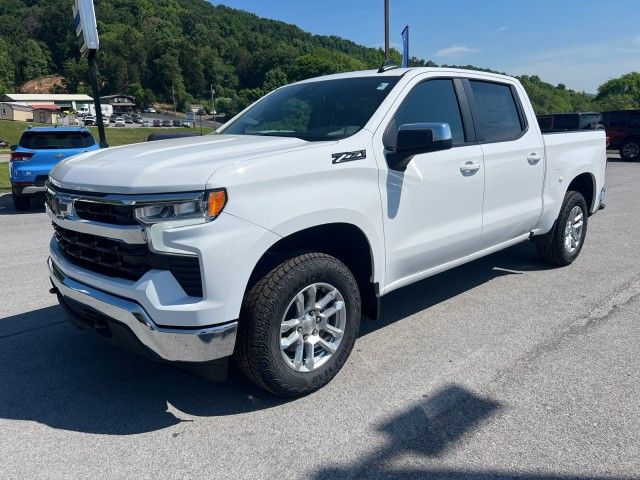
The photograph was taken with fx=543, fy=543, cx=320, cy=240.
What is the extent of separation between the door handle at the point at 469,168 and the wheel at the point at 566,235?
5.93 feet

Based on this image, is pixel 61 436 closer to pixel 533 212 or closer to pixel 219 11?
pixel 533 212

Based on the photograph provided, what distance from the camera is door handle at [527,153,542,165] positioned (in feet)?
15.8

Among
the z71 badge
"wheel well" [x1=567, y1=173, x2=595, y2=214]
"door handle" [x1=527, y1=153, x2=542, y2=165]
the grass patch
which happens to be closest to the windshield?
the z71 badge

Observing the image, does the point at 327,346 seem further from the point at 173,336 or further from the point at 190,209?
the point at 190,209

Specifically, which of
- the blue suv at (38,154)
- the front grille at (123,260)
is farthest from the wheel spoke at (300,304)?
the blue suv at (38,154)

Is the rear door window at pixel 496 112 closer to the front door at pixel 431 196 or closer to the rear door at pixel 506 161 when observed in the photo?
the rear door at pixel 506 161

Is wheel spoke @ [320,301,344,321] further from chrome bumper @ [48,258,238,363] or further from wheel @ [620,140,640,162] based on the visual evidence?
wheel @ [620,140,640,162]

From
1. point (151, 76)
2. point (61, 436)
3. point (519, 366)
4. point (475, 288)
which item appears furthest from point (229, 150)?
point (151, 76)

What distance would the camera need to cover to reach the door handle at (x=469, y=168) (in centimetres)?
401

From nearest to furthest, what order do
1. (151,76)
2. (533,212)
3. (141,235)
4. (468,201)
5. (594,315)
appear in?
(141,235) < (468,201) < (594,315) < (533,212) < (151,76)

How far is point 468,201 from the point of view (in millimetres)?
4121

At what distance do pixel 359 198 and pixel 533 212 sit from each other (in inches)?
95.7

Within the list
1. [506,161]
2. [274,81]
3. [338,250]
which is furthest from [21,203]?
[274,81]

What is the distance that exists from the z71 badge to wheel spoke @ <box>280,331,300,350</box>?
1016mm
